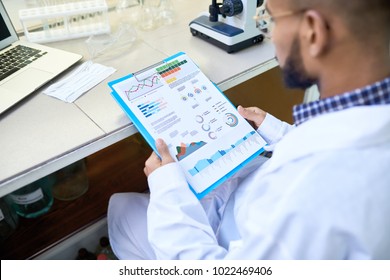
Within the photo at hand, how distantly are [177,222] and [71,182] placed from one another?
941mm

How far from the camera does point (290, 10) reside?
57 centimetres

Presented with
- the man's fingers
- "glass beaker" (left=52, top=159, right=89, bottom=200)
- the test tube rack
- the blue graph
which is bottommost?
"glass beaker" (left=52, top=159, right=89, bottom=200)

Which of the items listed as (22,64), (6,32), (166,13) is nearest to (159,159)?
(22,64)

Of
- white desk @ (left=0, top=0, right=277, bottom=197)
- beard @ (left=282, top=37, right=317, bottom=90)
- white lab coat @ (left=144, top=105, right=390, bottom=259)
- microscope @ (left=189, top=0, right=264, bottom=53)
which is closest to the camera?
white lab coat @ (left=144, top=105, right=390, bottom=259)

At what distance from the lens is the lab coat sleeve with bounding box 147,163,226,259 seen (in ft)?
2.32

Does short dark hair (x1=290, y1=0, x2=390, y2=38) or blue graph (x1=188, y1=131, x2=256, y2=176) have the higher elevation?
short dark hair (x1=290, y1=0, x2=390, y2=38)

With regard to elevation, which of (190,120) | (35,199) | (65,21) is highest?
(65,21)

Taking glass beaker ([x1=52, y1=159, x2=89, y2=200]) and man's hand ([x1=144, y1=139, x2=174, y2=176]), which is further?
glass beaker ([x1=52, y1=159, x2=89, y2=200])

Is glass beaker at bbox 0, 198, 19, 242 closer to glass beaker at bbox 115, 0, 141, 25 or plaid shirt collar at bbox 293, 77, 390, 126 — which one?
glass beaker at bbox 115, 0, 141, 25

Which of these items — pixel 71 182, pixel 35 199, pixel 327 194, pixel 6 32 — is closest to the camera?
pixel 327 194

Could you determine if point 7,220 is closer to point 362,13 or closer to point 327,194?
point 327,194

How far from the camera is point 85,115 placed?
86 cm

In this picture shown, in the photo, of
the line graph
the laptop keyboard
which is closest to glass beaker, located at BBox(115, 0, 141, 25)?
the laptop keyboard

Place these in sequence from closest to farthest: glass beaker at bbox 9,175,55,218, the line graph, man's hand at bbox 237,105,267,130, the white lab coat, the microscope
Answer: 1. the white lab coat
2. the line graph
3. man's hand at bbox 237,105,267,130
4. the microscope
5. glass beaker at bbox 9,175,55,218
